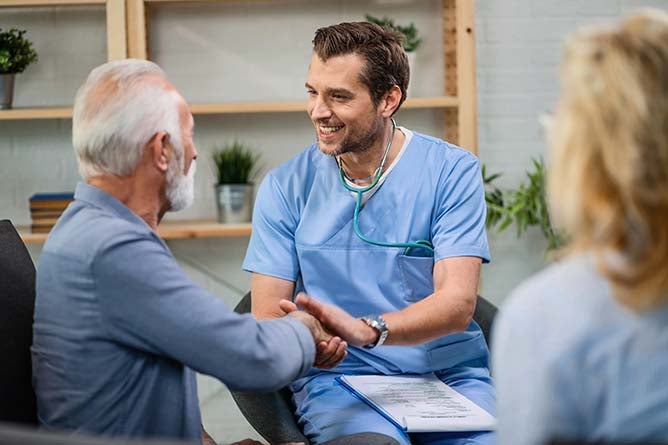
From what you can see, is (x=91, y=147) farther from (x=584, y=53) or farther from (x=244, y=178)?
(x=244, y=178)

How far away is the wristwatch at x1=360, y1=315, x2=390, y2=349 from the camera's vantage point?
85.0 inches

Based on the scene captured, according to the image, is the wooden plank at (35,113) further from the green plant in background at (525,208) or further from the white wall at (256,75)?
the green plant in background at (525,208)

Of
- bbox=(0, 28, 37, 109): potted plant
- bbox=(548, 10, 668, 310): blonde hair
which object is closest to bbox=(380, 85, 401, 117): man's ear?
bbox=(548, 10, 668, 310): blonde hair

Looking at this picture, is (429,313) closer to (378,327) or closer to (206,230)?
(378,327)

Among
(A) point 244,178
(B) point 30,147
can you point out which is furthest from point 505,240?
(B) point 30,147

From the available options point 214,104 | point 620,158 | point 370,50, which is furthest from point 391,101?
point 620,158

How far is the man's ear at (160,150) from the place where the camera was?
1.74 m

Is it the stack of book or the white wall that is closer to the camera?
the stack of book

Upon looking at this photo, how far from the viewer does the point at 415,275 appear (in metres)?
2.38

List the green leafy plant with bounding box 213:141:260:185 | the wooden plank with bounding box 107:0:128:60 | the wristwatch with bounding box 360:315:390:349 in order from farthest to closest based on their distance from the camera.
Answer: the green leafy plant with bounding box 213:141:260:185 → the wooden plank with bounding box 107:0:128:60 → the wristwatch with bounding box 360:315:390:349

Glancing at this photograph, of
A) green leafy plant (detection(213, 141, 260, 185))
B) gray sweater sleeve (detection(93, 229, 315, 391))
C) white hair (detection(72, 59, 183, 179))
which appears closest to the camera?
gray sweater sleeve (detection(93, 229, 315, 391))

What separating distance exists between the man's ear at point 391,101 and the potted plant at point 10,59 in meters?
1.62

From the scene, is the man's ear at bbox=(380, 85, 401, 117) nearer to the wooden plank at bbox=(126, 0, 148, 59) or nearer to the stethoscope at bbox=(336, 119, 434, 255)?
the stethoscope at bbox=(336, 119, 434, 255)

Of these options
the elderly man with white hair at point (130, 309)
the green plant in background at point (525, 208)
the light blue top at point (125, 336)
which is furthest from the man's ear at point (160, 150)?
the green plant in background at point (525, 208)
